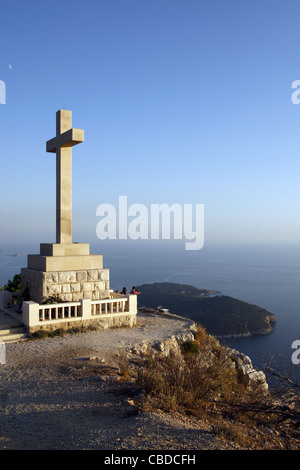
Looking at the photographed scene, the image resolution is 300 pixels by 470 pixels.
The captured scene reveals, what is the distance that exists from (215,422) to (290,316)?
185 ft

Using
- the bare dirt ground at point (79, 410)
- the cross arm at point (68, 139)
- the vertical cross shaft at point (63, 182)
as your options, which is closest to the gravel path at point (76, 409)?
the bare dirt ground at point (79, 410)

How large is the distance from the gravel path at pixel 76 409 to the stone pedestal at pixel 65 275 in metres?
2.21

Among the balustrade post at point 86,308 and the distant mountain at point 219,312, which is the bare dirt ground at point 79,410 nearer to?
the balustrade post at point 86,308

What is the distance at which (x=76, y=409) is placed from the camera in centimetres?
480

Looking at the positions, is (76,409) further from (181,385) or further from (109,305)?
(109,305)

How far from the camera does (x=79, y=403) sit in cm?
502

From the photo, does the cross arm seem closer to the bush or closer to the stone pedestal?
the stone pedestal

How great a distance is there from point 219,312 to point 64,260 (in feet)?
120

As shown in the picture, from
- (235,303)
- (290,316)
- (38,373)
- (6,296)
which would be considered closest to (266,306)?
(290,316)

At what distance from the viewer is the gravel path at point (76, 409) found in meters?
3.81

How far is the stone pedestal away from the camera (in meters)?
10.4

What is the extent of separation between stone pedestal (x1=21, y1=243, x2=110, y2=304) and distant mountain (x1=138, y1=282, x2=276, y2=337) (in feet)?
86.9

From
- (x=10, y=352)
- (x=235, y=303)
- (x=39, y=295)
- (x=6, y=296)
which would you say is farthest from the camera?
(x=235, y=303)

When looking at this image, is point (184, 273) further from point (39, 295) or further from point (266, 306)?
point (39, 295)
